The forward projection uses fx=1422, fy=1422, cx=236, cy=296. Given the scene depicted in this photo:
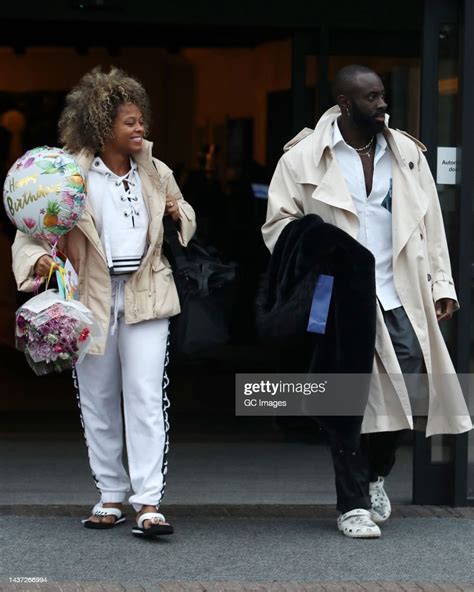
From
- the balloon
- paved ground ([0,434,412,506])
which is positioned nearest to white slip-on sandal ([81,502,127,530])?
paved ground ([0,434,412,506])

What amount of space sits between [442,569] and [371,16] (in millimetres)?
4654

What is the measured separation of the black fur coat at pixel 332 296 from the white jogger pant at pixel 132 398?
1.65 ft

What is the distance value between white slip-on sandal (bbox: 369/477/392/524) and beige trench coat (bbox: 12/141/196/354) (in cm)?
122

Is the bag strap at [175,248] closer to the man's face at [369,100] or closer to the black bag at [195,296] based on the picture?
the black bag at [195,296]

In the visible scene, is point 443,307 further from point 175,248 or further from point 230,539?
point 230,539

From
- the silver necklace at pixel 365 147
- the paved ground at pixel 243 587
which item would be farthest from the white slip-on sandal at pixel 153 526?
the silver necklace at pixel 365 147

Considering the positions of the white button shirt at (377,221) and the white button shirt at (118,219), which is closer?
the white button shirt at (118,219)

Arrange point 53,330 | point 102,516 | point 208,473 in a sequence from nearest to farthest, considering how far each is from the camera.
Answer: point 53,330
point 102,516
point 208,473

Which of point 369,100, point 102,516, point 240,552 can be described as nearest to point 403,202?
point 369,100

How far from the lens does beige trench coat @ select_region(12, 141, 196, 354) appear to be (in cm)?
595

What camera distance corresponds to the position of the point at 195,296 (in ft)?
20.2

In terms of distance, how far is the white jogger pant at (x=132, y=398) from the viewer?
6.08m

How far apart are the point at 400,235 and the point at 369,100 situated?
1.94 ft

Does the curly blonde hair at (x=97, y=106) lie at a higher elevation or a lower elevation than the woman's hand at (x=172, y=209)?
higher
